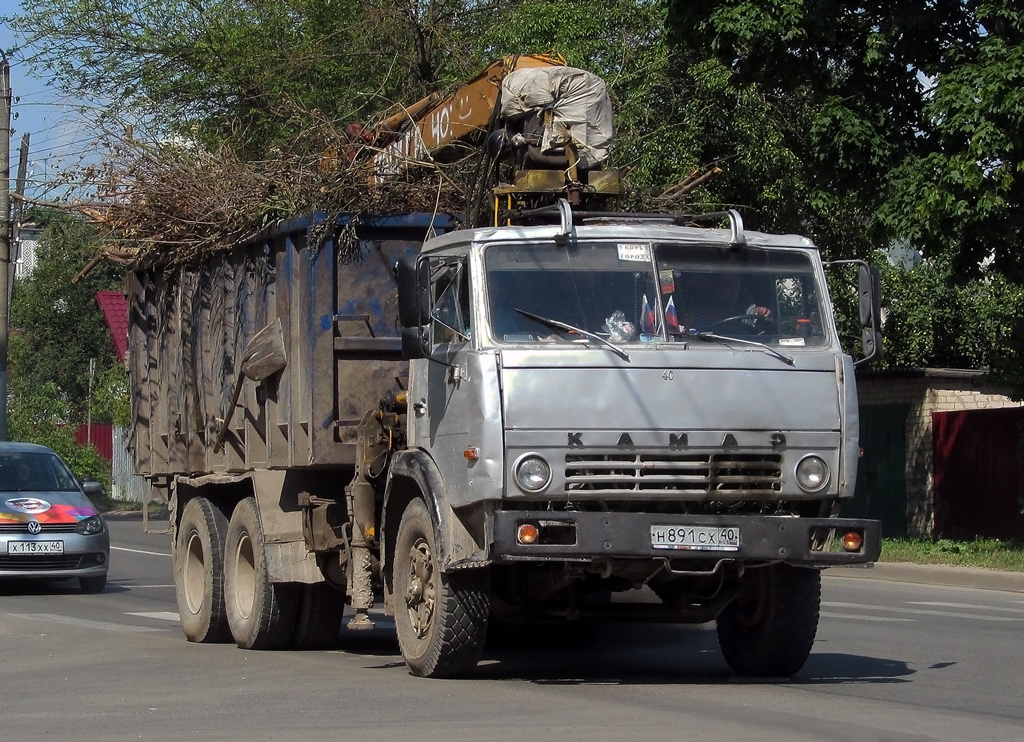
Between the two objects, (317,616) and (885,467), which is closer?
(317,616)

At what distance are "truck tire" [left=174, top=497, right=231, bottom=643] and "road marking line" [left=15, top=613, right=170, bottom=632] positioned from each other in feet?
2.68

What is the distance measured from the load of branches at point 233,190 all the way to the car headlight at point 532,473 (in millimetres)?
2805

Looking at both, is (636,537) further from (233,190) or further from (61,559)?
(61,559)

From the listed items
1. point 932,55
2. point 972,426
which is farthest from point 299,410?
point 972,426

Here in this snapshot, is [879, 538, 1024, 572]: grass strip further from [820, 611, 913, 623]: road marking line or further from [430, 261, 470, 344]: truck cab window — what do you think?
[430, 261, 470, 344]: truck cab window

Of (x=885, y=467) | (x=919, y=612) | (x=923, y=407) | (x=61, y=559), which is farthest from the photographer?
(x=885, y=467)

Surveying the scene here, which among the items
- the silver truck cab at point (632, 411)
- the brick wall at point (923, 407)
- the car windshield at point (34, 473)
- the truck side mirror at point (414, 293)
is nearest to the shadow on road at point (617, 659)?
the silver truck cab at point (632, 411)

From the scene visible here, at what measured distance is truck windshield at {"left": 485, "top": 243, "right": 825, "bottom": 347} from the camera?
826cm

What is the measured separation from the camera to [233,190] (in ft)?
36.7

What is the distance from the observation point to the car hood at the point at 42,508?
16.4 metres

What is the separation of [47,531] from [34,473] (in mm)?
1393

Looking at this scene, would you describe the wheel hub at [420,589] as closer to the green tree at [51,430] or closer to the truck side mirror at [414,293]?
the truck side mirror at [414,293]

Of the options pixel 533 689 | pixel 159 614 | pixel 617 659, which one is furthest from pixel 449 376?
pixel 159 614

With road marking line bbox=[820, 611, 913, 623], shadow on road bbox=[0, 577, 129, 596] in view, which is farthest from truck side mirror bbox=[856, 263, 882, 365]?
shadow on road bbox=[0, 577, 129, 596]
